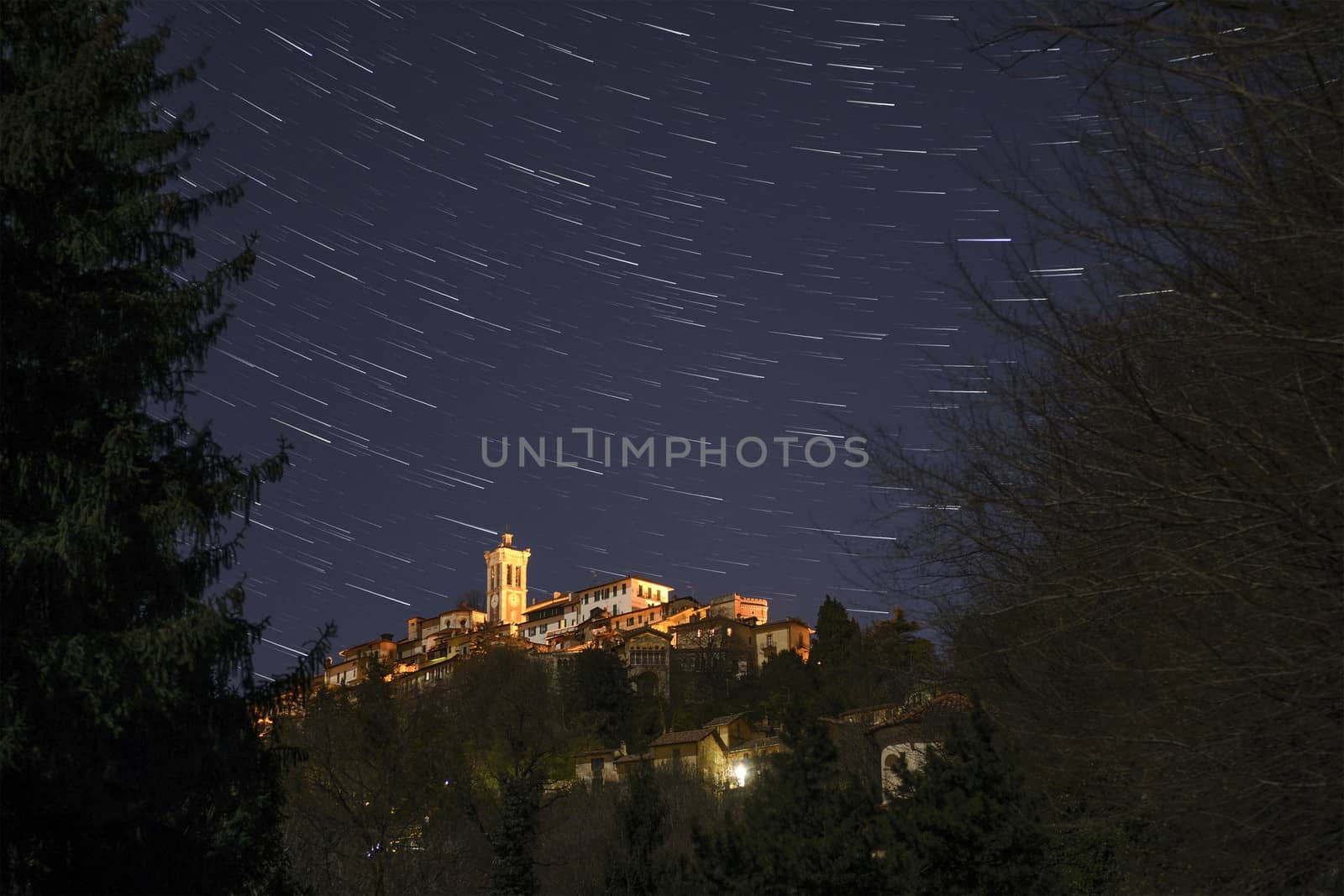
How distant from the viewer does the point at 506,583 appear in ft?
469

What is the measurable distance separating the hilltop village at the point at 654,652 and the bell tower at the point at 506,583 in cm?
14

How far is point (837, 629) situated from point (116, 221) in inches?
2235

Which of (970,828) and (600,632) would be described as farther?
(600,632)

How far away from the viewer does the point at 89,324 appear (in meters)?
10.4

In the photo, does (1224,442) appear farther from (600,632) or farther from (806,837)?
(600,632)

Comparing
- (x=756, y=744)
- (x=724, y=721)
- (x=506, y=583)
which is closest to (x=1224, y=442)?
(x=756, y=744)

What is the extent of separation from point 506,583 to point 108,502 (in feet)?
442

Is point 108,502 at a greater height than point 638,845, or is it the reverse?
point 108,502

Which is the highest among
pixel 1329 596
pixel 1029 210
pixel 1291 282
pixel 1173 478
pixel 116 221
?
pixel 116 221

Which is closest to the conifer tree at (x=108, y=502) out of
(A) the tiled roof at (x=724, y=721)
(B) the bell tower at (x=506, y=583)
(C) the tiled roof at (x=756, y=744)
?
(C) the tiled roof at (x=756, y=744)

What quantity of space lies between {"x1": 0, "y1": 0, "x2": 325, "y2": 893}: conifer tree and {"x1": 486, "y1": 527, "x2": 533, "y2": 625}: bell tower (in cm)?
13017

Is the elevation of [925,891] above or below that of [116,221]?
below

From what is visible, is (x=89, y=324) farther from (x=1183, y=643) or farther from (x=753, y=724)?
(x=753, y=724)

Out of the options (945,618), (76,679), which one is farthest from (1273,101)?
(76,679)
